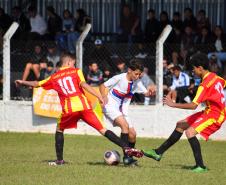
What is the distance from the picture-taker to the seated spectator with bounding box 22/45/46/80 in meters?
19.4

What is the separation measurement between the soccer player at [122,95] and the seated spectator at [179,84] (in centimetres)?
434

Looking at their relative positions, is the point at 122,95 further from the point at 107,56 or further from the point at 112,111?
the point at 107,56

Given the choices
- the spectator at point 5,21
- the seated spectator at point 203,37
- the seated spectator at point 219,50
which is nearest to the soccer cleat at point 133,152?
the seated spectator at point 219,50

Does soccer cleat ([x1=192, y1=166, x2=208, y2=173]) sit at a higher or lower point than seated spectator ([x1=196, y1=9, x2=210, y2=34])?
Result: lower

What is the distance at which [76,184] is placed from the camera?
11.6 metres

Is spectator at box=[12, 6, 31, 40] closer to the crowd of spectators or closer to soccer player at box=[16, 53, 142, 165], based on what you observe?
the crowd of spectators

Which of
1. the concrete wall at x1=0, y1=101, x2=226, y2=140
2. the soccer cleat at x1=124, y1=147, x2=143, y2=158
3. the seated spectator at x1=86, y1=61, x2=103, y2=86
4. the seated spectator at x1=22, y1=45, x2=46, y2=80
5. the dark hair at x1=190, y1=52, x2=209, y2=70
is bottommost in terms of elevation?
the concrete wall at x1=0, y1=101, x2=226, y2=140

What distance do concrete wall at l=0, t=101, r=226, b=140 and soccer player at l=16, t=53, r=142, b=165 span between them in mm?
5226

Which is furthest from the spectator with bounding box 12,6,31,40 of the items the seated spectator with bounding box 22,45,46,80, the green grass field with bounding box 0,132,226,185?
the green grass field with bounding box 0,132,226,185

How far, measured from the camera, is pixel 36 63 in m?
19.5

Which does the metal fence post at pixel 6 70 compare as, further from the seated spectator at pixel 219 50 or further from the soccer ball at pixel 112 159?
the soccer ball at pixel 112 159

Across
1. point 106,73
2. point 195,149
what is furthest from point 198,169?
point 106,73

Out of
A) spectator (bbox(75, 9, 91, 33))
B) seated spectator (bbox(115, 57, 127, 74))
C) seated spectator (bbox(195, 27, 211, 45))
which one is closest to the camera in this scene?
seated spectator (bbox(115, 57, 127, 74))

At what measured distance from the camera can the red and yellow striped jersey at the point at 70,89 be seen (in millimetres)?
13383
